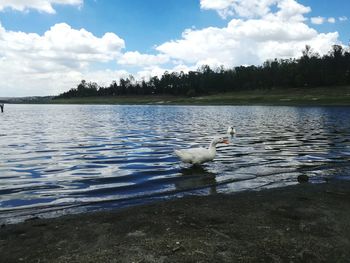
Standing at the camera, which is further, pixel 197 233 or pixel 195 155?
pixel 195 155

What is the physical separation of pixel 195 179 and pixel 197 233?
7.65 metres

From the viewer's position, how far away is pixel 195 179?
1617cm

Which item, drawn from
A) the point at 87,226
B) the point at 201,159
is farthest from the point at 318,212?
→ the point at 201,159

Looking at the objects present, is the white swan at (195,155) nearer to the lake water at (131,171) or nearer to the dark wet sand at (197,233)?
the lake water at (131,171)

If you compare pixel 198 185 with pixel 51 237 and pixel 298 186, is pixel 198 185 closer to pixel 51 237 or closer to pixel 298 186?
pixel 298 186

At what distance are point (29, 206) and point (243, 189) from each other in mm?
7458

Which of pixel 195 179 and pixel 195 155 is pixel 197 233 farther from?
pixel 195 155

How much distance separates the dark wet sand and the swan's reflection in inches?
111

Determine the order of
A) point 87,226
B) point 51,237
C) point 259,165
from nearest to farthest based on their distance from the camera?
1. point 51,237
2. point 87,226
3. point 259,165

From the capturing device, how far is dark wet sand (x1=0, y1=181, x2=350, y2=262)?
7.38 metres

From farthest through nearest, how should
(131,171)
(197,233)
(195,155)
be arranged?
(131,171), (195,155), (197,233)

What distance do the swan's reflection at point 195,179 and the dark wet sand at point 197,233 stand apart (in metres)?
Result: 2.82

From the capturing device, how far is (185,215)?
1006 cm

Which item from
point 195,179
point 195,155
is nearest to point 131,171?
point 195,155
